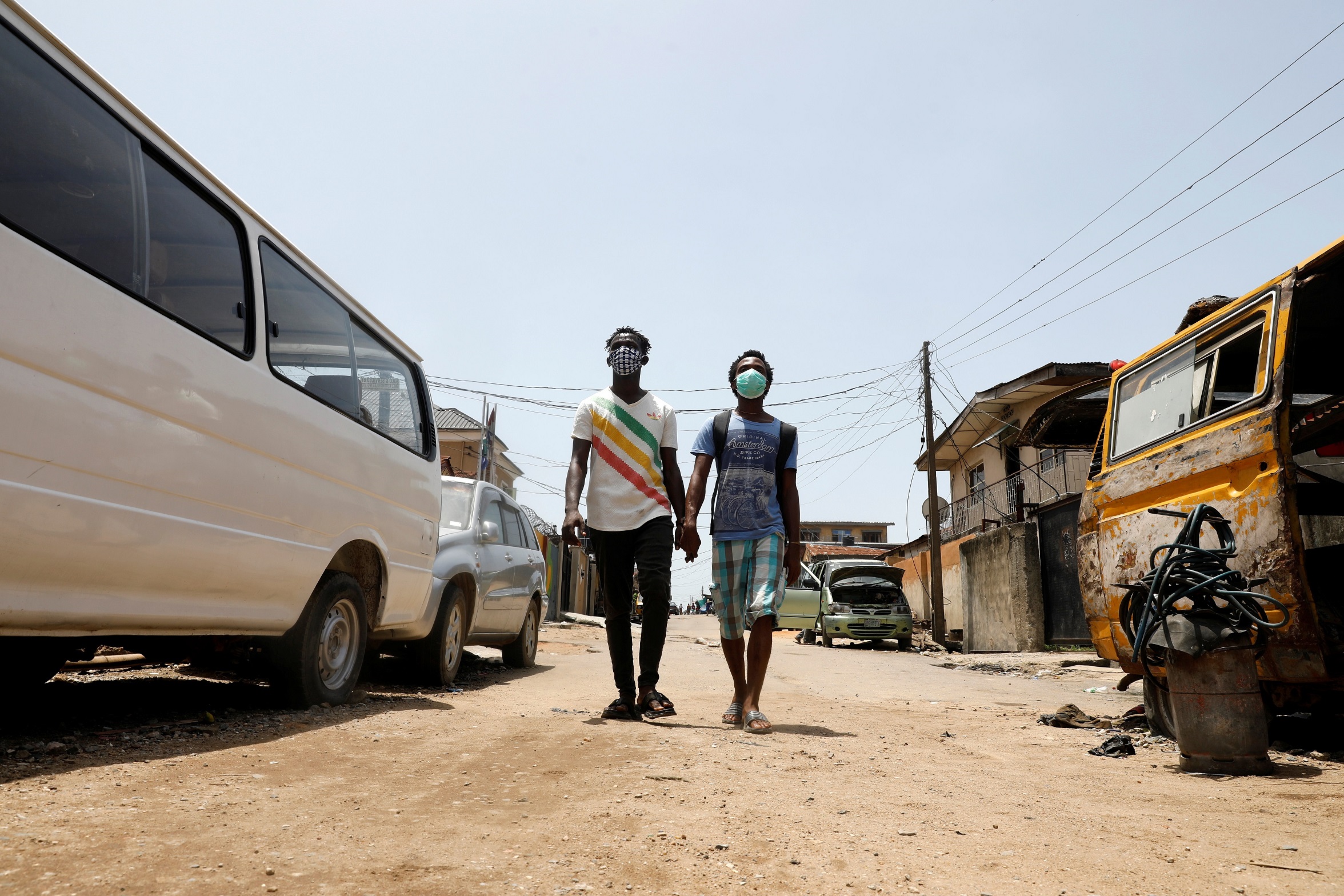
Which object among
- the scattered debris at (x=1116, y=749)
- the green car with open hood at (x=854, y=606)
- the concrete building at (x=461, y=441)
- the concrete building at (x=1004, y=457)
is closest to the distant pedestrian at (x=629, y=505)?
the scattered debris at (x=1116, y=749)

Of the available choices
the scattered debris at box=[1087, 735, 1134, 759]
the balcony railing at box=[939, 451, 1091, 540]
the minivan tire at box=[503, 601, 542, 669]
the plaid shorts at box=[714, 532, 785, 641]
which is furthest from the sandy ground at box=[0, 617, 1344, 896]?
the balcony railing at box=[939, 451, 1091, 540]

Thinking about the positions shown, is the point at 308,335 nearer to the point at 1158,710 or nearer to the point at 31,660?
the point at 31,660

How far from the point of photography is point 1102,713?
6.05 meters

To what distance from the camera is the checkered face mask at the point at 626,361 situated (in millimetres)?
5176

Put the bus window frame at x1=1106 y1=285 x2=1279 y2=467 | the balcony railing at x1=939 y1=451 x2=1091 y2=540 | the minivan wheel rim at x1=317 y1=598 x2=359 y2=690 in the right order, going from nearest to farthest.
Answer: the bus window frame at x1=1106 y1=285 x2=1279 y2=467
the minivan wheel rim at x1=317 y1=598 x2=359 y2=690
the balcony railing at x1=939 y1=451 x2=1091 y2=540

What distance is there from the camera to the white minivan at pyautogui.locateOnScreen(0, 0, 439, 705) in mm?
2627

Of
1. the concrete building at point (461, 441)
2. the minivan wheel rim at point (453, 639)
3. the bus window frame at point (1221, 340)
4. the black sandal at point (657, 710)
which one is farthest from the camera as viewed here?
the concrete building at point (461, 441)

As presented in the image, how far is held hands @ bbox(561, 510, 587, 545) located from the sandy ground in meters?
0.93

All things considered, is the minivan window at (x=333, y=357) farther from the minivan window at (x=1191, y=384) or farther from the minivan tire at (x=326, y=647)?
the minivan window at (x=1191, y=384)

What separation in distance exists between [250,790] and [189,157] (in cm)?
235

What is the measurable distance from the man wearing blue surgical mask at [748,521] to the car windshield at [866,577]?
1484cm

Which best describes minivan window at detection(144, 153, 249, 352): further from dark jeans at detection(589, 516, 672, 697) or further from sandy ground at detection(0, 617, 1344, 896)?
dark jeans at detection(589, 516, 672, 697)

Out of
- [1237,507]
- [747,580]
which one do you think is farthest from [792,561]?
[1237,507]

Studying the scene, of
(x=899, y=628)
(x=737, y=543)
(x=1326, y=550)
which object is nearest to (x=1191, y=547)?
(x=1326, y=550)
